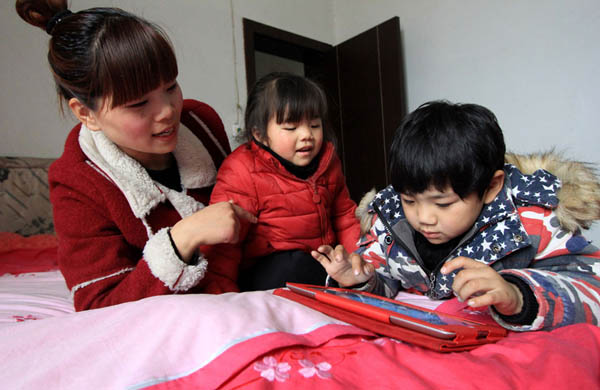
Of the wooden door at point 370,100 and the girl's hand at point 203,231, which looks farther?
the wooden door at point 370,100

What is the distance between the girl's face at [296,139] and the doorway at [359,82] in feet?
6.72

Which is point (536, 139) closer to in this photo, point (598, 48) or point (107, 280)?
point (598, 48)

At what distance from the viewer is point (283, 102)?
119 cm

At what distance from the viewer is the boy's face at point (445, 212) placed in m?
0.78

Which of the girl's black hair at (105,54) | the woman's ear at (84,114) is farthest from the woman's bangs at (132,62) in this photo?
the woman's ear at (84,114)

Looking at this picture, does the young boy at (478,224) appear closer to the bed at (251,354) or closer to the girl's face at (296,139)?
the bed at (251,354)

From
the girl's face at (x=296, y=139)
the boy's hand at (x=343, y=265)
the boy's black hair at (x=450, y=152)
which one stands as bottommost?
the boy's hand at (x=343, y=265)

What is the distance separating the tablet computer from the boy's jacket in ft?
0.39

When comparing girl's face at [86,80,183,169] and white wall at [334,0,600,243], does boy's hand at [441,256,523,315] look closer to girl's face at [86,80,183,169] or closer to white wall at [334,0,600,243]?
girl's face at [86,80,183,169]

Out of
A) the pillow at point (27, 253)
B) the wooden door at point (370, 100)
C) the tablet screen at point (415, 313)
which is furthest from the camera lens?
the wooden door at point (370, 100)

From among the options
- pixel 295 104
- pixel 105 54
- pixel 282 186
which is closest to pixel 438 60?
pixel 295 104

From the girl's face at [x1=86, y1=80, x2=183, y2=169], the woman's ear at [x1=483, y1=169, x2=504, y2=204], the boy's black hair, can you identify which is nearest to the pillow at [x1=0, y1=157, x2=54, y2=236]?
the girl's face at [x1=86, y1=80, x2=183, y2=169]

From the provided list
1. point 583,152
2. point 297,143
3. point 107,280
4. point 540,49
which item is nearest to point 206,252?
point 107,280

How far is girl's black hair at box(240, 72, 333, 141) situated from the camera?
46.9 inches
